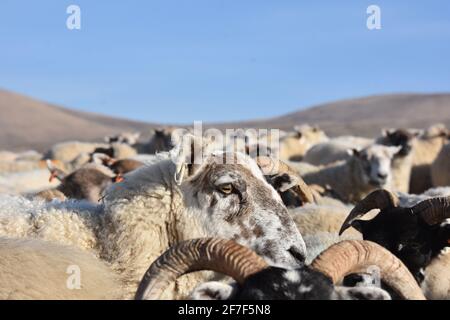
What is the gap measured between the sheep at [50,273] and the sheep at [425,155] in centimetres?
1332

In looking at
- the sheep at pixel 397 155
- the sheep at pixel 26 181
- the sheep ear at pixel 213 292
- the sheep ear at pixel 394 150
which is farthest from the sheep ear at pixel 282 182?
the sheep ear at pixel 394 150

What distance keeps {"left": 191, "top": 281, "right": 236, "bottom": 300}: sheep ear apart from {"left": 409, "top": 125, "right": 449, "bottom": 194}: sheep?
14.1 meters

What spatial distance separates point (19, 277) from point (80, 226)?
107 centimetres

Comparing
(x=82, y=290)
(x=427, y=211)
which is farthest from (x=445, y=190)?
(x=82, y=290)

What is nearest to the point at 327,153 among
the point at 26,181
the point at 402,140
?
the point at 402,140

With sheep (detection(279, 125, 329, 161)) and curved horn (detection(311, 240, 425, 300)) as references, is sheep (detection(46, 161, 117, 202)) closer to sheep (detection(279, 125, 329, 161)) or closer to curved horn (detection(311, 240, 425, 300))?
curved horn (detection(311, 240, 425, 300))

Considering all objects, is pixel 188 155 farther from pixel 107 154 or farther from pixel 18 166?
pixel 18 166

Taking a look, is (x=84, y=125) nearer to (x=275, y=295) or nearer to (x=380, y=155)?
(x=380, y=155)

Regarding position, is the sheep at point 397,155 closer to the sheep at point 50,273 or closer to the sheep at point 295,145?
the sheep at point 295,145

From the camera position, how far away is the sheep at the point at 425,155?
18062mm

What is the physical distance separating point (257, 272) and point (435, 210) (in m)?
3.18

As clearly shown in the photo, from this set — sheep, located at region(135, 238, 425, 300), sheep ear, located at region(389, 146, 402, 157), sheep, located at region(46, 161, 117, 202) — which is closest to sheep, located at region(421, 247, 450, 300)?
sheep, located at region(135, 238, 425, 300)

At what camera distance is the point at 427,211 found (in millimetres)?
6758

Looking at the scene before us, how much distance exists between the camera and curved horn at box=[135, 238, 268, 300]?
13.3 ft
